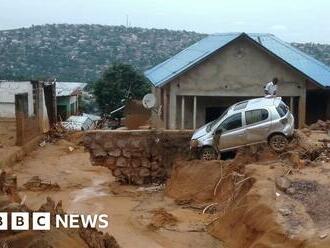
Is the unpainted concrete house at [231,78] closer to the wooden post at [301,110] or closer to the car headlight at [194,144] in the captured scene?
the wooden post at [301,110]

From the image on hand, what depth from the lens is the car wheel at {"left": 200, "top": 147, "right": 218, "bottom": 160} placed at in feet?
63.1

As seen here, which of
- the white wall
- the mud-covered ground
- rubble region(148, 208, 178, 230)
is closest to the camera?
the mud-covered ground

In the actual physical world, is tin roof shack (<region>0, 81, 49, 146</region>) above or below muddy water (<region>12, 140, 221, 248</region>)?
above

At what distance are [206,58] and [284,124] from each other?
23.7 feet

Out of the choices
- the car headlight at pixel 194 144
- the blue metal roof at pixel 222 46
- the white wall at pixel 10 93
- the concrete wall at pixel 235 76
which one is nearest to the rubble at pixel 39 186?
the car headlight at pixel 194 144

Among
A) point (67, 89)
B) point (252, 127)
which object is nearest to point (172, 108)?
point (252, 127)

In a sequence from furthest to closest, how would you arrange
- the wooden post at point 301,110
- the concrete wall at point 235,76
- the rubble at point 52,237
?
the wooden post at point 301,110 < the concrete wall at point 235,76 < the rubble at point 52,237

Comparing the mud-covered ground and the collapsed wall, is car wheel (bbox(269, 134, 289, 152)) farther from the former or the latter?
the collapsed wall

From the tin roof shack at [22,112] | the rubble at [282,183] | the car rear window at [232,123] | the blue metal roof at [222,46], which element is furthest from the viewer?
the tin roof shack at [22,112]

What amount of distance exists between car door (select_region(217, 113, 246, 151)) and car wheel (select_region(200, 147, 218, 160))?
0.52 metres

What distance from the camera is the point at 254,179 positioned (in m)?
15.4

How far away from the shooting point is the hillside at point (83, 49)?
6731 centimetres

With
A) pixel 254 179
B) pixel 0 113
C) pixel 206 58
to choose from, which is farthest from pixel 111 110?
pixel 254 179

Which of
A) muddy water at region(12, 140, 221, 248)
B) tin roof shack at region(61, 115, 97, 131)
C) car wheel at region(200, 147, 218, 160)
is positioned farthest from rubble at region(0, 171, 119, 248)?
tin roof shack at region(61, 115, 97, 131)
